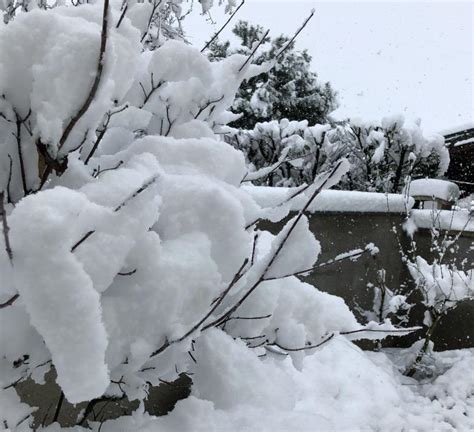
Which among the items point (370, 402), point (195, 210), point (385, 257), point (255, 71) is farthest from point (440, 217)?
point (195, 210)

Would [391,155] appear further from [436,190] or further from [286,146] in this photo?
[286,146]

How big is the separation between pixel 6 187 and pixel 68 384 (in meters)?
0.43

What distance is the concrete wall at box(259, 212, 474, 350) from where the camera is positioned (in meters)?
4.60

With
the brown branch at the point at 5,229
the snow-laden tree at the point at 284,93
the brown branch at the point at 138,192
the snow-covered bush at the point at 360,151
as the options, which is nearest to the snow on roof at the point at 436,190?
the snow-covered bush at the point at 360,151

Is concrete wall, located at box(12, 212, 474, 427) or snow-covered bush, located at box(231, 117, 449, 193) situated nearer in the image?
concrete wall, located at box(12, 212, 474, 427)

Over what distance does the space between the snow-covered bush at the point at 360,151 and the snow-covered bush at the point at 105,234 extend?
4924 mm

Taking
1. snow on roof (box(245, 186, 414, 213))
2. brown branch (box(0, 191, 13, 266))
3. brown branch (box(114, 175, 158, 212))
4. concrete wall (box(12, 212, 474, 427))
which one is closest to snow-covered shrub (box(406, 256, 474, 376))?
concrete wall (box(12, 212, 474, 427))

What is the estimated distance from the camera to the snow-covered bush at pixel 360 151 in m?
6.28

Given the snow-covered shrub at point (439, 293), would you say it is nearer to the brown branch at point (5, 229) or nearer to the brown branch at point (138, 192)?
the brown branch at point (138, 192)

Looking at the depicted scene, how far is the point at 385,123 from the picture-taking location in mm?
6355

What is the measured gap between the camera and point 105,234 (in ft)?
2.52

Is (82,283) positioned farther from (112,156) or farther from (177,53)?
(177,53)

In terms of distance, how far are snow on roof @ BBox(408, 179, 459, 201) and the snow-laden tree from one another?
25.1ft

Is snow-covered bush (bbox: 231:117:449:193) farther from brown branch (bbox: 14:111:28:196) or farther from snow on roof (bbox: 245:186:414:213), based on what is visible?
brown branch (bbox: 14:111:28:196)
